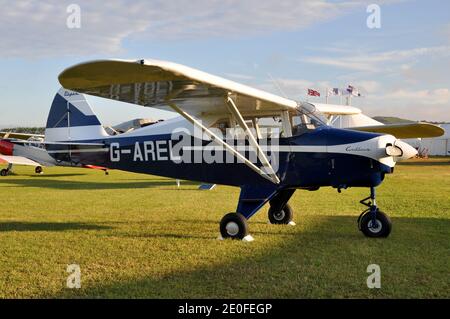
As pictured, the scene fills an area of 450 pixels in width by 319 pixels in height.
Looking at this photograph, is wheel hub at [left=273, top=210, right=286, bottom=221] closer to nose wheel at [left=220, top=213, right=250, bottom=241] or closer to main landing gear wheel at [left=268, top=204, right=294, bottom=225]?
main landing gear wheel at [left=268, top=204, right=294, bottom=225]

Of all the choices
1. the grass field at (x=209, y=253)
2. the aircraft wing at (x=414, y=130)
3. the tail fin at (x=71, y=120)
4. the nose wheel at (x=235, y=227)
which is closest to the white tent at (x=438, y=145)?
the aircraft wing at (x=414, y=130)

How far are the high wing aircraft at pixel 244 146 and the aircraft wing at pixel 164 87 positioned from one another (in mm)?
16

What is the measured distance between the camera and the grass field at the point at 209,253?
15.9ft

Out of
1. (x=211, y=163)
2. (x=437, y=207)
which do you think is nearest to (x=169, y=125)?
(x=211, y=163)

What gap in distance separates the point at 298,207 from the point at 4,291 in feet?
25.9

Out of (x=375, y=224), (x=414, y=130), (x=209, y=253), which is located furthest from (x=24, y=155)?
(x=375, y=224)

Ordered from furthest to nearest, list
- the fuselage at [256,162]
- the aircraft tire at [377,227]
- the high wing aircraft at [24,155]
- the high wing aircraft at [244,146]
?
1. the high wing aircraft at [24,155]
2. the aircraft tire at [377,227]
3. the fuselage at [256,162]
4. the high wing aircraft at [244,146]

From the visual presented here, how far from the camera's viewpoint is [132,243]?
23.8 feet

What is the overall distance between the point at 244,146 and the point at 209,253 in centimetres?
219

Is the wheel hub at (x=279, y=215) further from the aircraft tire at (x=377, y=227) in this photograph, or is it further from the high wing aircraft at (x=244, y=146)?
the aircraft tire at (x=377, y=227)

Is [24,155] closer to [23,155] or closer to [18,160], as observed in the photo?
[23,155]

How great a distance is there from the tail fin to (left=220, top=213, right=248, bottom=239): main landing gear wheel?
3.76 meters

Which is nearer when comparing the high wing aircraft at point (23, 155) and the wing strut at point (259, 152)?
the wing strut at point (259, 152)
